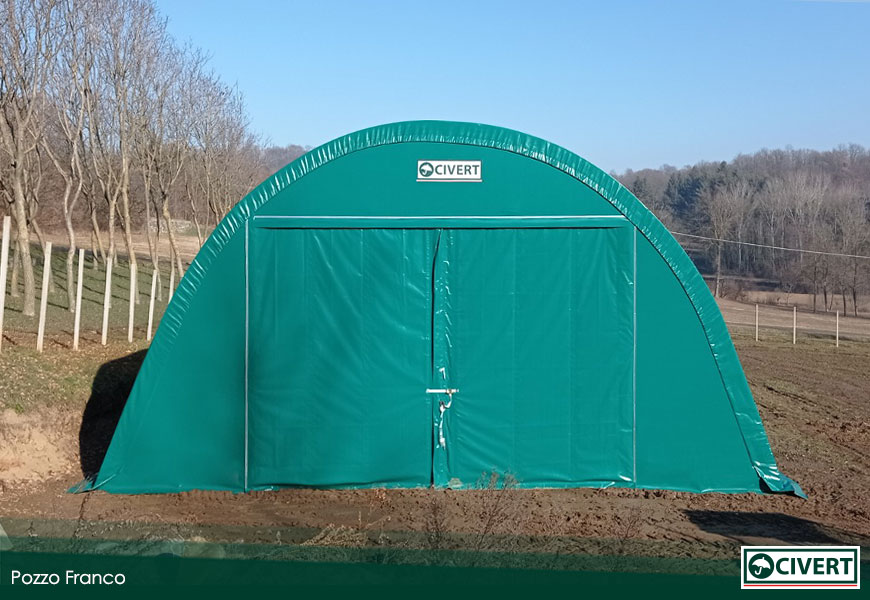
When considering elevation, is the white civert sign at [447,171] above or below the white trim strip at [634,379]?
above

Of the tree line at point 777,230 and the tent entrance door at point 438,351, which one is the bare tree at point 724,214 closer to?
the tree line at point 777,230

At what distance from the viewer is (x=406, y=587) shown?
253 inches

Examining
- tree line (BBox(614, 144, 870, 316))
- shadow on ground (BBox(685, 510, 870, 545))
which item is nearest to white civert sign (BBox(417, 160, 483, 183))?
shadow on ground (BBox(685, 510, 870, 545))

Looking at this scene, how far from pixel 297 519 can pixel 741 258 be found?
246 feet

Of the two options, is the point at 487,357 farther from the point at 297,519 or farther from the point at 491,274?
the point at 297,519

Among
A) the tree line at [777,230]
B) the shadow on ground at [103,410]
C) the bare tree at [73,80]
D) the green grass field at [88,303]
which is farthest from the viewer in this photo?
the tree line at [777,230]

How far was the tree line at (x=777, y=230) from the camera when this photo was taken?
57.8m

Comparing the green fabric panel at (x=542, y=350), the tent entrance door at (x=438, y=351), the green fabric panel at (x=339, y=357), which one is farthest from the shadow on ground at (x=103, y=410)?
the green fabric panel at (x=542, y=350)

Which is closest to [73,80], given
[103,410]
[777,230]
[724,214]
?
[103,410]

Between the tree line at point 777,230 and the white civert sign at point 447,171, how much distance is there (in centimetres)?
4127

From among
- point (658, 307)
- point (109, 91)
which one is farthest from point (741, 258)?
point (658, 307)
